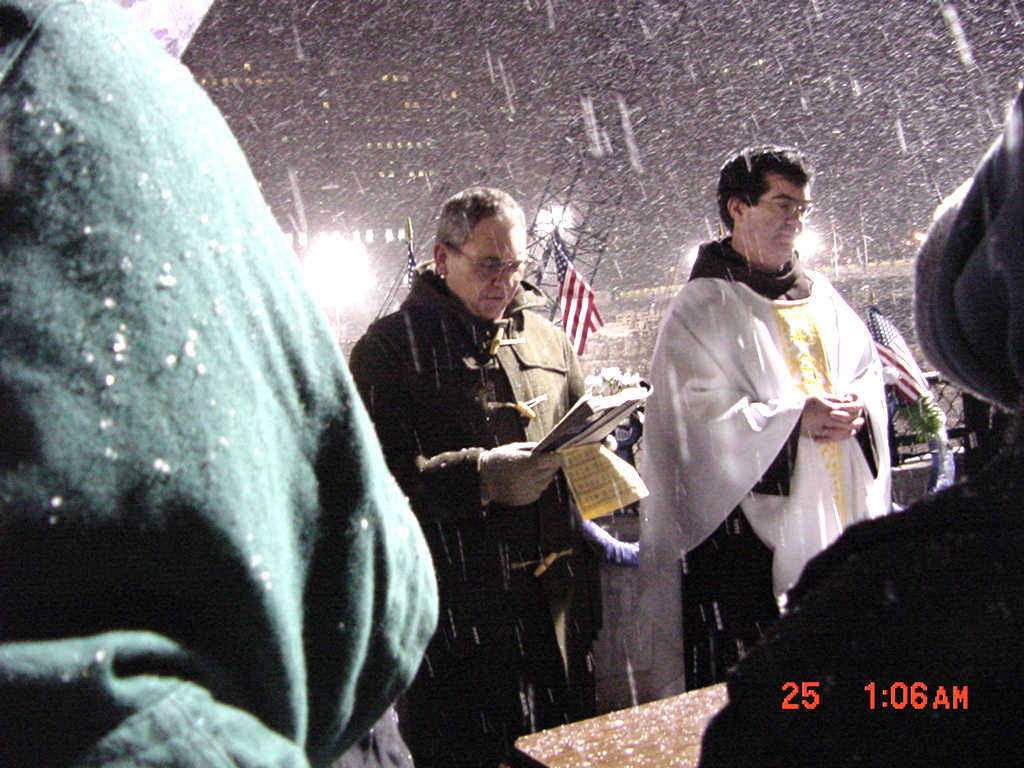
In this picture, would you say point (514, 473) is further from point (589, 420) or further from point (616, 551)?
point (616, 551)

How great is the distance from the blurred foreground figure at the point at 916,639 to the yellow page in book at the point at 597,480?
1632mm

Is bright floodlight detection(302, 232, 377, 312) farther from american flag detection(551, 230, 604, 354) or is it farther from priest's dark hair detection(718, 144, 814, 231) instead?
priest's dark hair detection(718, 144, 814, 231)

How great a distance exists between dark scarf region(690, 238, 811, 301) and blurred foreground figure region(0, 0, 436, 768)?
8.19 feet

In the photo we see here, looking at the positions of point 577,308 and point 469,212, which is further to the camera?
point 577,308

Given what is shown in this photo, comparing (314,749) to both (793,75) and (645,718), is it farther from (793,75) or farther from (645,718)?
(793,75)

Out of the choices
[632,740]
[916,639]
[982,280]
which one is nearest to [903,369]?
[632,740]

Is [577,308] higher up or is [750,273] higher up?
[577,308]

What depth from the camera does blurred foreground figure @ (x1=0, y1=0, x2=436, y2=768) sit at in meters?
0.50

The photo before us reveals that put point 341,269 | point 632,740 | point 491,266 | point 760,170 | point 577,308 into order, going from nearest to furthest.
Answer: point 632,740 → point 491,266 → point 760,170 → point 577,308 → point 341,269

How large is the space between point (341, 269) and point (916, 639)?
4253 cm

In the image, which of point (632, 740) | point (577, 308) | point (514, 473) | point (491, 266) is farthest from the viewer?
point (577, 308)

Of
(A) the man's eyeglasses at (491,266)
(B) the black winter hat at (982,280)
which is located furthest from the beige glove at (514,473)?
(B) the black winter hat at (982,280)

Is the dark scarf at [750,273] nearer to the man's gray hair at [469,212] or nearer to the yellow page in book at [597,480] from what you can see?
the man's gray hair at [469,212]

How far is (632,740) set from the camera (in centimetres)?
121
